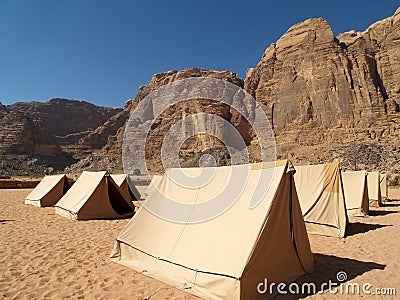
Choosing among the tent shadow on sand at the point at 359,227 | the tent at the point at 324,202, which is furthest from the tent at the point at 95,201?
the tent shadow on sand at the point at 359,227

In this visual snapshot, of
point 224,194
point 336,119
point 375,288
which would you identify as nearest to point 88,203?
point 224,194

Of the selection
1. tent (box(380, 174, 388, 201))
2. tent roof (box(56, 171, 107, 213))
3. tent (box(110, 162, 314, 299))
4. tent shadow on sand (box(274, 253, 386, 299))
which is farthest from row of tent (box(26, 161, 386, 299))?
tent (box(380, 174, 388, 201))

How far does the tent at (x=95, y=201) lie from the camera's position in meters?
10.5

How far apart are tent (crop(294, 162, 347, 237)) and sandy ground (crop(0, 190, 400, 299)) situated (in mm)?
475

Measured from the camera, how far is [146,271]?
4875 mm

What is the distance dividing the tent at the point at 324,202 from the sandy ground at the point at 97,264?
0.48m

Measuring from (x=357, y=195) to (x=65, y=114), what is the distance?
14791 cm

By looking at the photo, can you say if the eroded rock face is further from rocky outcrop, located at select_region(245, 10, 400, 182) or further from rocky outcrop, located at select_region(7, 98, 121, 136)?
rocky outcrop, located at select_region(7, 98, 121, 136)

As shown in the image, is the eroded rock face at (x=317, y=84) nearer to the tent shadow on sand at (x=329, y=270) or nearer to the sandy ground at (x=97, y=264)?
the sandy ground at (x=97, y=264)

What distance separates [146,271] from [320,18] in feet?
269

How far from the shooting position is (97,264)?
213 inches

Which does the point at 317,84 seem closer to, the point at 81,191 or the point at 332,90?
the point at 332,90

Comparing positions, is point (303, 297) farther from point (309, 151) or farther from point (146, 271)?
point (309, 151)

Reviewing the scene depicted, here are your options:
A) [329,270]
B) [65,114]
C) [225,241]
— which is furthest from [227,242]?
[65,114]
